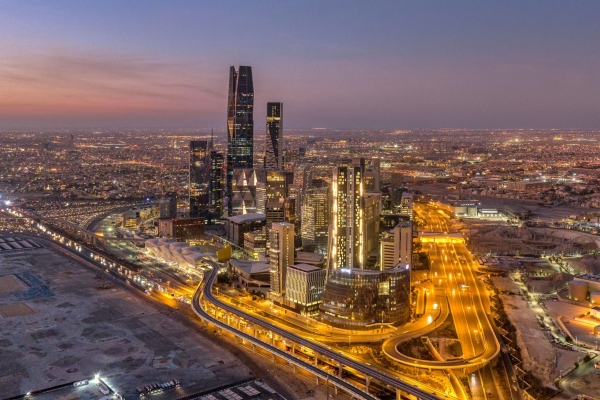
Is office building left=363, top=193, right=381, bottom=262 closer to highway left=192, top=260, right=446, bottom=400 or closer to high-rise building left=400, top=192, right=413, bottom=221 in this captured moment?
high-rise building left=400, top=192, right=413, bottom=221

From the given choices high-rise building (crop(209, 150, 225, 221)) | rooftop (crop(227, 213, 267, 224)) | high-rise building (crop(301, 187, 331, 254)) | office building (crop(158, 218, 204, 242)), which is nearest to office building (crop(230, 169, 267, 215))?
high-rise building (crop(209, 150, 225, 221))

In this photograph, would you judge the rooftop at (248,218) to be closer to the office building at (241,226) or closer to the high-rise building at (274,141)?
the office building at (241,226)

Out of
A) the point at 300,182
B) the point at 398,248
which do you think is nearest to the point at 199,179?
the point at 300,182

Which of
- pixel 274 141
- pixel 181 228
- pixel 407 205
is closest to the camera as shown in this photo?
pixel 181 228

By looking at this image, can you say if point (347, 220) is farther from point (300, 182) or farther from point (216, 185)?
point (216, 185)

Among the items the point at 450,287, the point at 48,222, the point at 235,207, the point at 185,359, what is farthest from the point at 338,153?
the point at 185,359

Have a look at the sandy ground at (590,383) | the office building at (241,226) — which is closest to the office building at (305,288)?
the sandy ground at (590,383)
